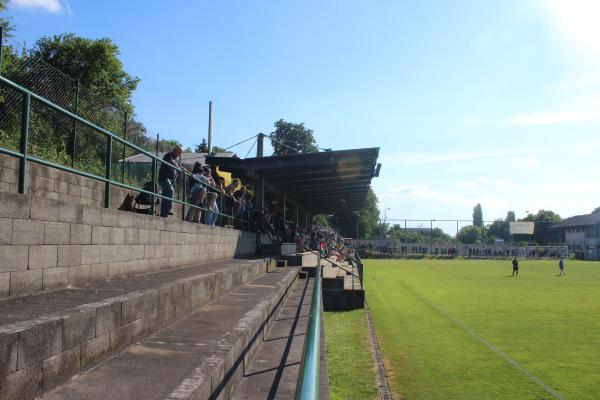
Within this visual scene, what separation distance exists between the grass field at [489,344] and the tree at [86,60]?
21.0 m

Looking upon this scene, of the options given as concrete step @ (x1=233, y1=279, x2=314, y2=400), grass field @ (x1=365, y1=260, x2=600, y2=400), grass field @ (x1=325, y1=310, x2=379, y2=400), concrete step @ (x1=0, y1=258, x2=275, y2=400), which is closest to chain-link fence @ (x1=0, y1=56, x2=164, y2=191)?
concrete step @ (x1=0, y1=258, x2=275, y2=400)

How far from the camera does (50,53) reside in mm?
31906

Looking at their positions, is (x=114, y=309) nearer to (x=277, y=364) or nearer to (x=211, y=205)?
(x=277, y=364)

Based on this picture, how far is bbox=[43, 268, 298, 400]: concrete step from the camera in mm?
2879

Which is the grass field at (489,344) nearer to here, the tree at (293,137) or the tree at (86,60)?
the tree at (86,60)

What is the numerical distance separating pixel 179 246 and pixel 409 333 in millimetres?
7040

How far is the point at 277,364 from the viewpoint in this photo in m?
4.59

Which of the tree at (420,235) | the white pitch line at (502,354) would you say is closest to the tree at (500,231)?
the tree at (420,235)

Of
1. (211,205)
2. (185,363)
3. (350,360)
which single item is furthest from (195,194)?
(185,363)

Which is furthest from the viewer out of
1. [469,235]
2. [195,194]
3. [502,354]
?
[469,235]

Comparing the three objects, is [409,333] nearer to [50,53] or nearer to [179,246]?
[179,246]

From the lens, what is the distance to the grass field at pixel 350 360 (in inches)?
301

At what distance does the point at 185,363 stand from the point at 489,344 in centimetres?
982

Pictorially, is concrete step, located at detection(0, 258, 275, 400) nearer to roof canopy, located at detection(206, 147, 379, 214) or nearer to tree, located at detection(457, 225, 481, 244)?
roof canopy, located at detection(206, 147, 379, 214)
